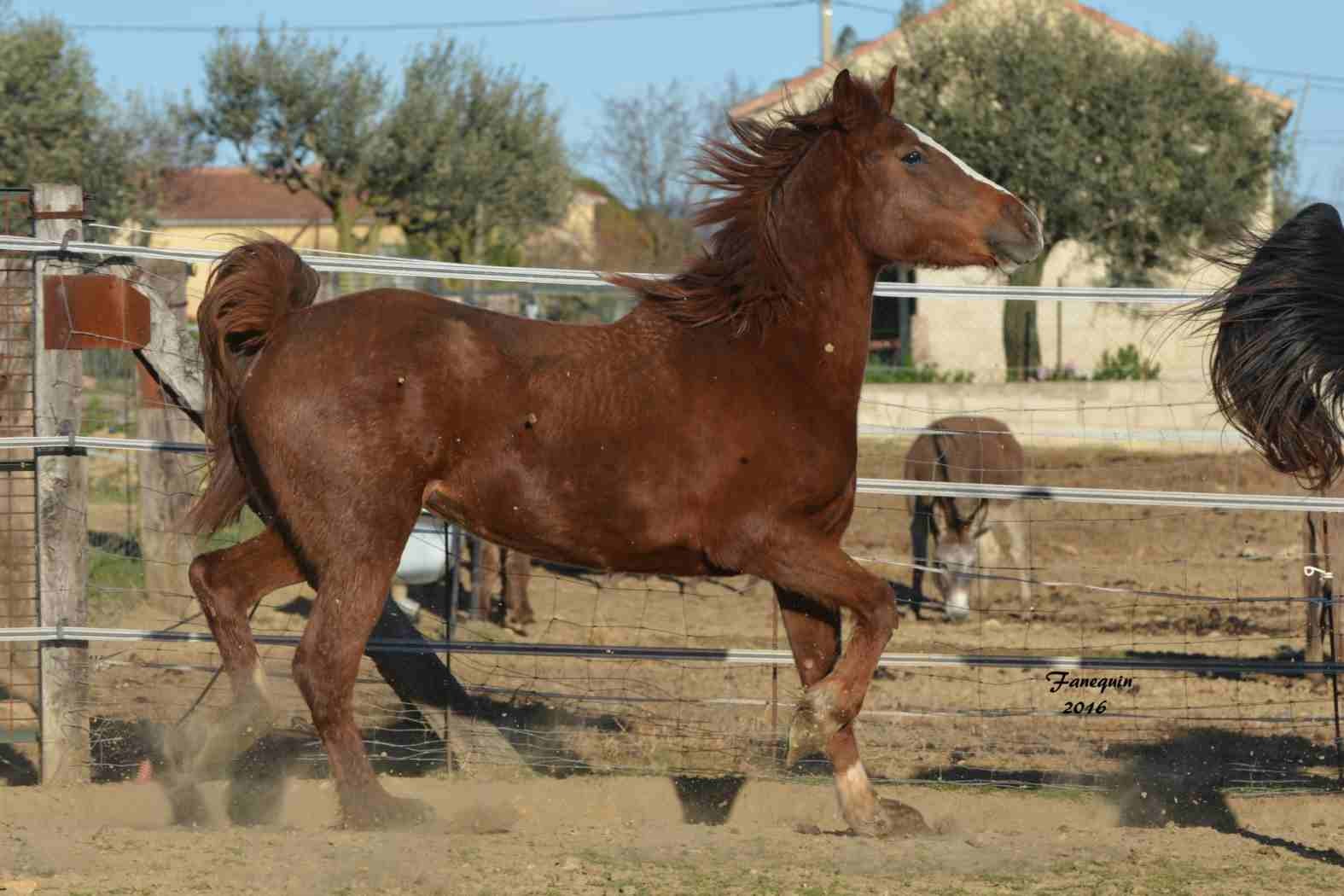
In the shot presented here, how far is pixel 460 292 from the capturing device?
1656cm

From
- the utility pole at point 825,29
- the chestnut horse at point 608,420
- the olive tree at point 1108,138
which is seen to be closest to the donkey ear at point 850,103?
the chestnut horse at point 608,420

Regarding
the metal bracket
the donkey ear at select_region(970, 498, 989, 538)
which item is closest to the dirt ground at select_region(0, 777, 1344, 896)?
the metal bracket

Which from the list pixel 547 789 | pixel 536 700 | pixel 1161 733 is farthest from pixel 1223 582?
pixel 547 789

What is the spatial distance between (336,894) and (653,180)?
41.7 meters

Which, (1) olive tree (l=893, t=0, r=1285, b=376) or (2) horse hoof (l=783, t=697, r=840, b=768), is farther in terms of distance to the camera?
(1) olive tree (l=893, t=0, r=1285, b=376)

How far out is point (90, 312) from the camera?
5.95 metres

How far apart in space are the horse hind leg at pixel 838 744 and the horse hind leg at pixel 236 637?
1.71 meters

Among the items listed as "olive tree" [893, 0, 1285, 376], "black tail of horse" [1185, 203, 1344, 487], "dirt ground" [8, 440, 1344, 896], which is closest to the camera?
"dirt ground" [8, 440, 1344, 896]

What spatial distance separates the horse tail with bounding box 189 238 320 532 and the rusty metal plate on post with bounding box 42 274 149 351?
42.6 inches

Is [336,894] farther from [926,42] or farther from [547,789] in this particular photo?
[926,42]

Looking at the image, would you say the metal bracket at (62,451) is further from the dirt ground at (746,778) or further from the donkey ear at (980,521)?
the donkey ear at (980,521)

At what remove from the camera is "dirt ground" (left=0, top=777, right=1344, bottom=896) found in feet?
14.1

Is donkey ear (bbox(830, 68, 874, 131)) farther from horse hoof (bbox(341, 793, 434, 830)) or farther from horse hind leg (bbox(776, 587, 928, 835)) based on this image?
horse hoof (bbox(341, 793, 434, 830))

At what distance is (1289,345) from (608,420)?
2.16 m
